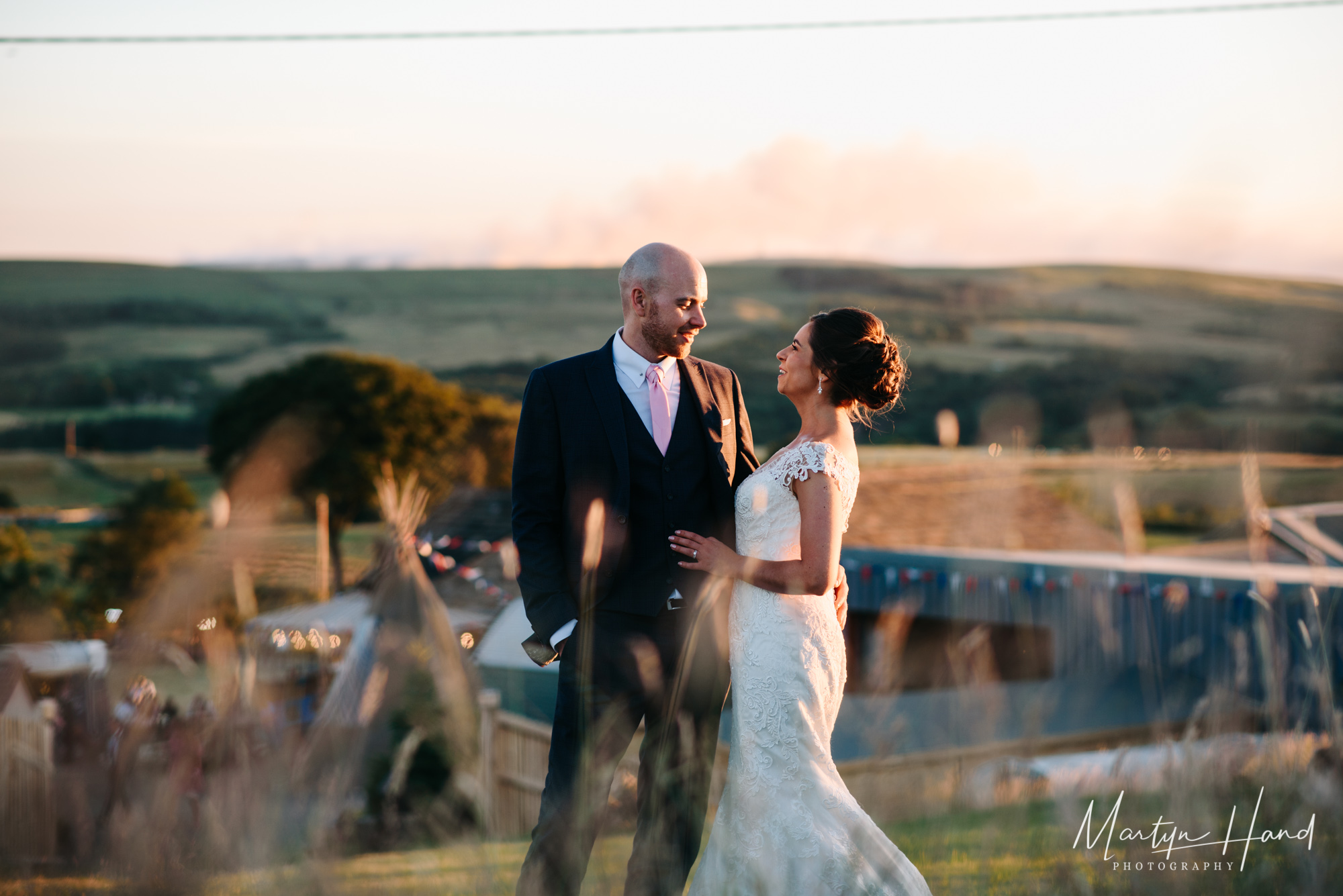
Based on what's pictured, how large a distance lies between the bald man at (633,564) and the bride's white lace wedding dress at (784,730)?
0.34ft

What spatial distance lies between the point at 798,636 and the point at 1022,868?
974 mm

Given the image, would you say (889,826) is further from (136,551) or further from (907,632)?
(136,551)

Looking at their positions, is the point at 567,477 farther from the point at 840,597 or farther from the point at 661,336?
the point at 840,597

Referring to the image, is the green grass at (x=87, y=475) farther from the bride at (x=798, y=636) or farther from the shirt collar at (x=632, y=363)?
the bride at (x=798, y=636)

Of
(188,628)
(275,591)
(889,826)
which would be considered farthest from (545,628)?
(275,591)

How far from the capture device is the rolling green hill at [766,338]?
49719mm

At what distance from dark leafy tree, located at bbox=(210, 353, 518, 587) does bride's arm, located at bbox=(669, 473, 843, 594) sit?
32.1 meters

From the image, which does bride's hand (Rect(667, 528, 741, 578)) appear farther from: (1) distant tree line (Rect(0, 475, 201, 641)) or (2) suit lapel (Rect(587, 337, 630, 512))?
(1) distant tree line (Rect(0, 475, 201, 641))

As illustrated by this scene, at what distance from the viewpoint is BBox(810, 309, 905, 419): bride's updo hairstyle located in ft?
9.35

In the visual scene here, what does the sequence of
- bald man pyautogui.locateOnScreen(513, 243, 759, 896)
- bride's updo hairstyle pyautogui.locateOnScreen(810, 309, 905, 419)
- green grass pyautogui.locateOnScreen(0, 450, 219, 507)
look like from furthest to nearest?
green grass pyautogui.locateOnScreen(0, 450, 219, 507) → bride's updo hairstyle pyautogui.locateOnScreen(810, 309, 905, 419) → bald man pyautogui.locateOnScreen(513, 243, 759, 896)

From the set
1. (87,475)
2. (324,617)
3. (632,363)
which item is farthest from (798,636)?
(87,475)

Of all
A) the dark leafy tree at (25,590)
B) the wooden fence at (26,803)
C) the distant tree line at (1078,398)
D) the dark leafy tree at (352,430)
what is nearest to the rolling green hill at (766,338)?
the distant tree line at (1078,398)

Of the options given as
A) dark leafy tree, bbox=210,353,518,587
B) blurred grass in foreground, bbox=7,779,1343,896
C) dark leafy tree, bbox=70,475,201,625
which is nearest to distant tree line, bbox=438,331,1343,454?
dark leafy tree, bbox=210,353,518,587

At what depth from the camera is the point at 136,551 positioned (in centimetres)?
3212
